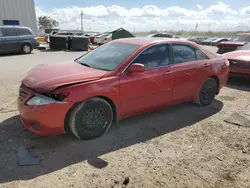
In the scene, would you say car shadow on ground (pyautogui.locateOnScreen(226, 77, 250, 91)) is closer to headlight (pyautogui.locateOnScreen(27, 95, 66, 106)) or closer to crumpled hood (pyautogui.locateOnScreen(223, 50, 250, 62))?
crumpled hood (pyautogui.locateOnScreen(223, 50, 250, 62))

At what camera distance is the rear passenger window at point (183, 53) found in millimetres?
4348

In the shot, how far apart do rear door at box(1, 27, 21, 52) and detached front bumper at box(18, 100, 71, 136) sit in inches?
465

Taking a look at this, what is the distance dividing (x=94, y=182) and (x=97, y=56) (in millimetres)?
2351

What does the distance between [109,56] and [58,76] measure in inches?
41.6

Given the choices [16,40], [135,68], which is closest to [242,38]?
[135,68]

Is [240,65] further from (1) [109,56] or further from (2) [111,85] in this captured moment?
(2) [111,85]

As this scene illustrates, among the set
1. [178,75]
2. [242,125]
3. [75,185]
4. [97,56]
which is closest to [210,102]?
[242,125]

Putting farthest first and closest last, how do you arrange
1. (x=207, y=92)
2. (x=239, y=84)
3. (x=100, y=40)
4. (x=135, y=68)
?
(x=100, y=40) → (x=239, y=84) → (x=207, y=92) → (x=135, y=68)

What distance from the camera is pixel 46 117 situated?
10.0ft

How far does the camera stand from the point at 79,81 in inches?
126

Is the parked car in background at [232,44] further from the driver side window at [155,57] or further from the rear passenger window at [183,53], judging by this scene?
the driver side window at [155,57]

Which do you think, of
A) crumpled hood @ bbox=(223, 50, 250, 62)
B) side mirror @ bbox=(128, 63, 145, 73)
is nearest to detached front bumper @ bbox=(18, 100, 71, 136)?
side mirror @ bbox=(128, 63, 145, 73)

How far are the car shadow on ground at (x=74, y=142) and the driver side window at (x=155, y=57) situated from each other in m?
1.06

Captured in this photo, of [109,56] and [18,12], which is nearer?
[109,56]
